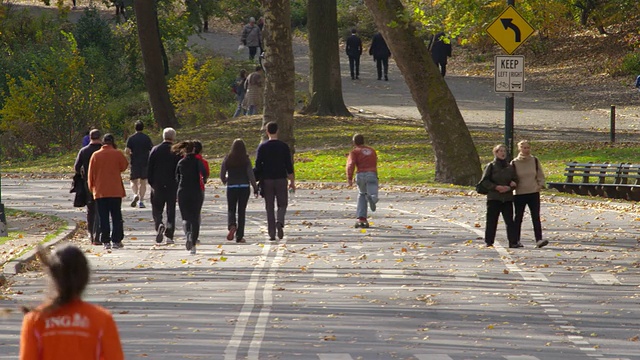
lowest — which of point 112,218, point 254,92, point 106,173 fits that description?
point 254,92

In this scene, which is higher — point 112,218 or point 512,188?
point 512,188

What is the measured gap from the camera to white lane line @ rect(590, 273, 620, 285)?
15109 mm

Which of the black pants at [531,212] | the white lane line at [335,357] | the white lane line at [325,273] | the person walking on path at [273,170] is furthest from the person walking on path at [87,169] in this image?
the white lane line at [335,357]

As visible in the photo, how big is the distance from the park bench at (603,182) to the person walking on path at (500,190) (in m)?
9.12

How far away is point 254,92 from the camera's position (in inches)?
1778

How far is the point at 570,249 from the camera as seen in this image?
18.4 m

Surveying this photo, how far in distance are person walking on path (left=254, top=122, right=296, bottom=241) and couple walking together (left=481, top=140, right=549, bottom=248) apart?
9.97ft

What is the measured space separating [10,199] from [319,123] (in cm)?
1410

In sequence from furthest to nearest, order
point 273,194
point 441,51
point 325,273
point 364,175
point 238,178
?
point 441,51, point 364,175, point 273,194, point 238,178, point 325,273

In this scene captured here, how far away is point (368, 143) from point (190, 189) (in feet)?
64.6

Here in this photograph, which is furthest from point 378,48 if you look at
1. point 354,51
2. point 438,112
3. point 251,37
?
point 438,112

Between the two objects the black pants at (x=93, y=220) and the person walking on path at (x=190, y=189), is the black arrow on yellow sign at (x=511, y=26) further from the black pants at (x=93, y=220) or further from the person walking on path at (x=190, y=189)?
the black pants at (x=93, y=220)

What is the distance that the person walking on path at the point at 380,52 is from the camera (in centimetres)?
5015

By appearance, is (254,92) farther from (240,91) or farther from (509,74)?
(509,74)
